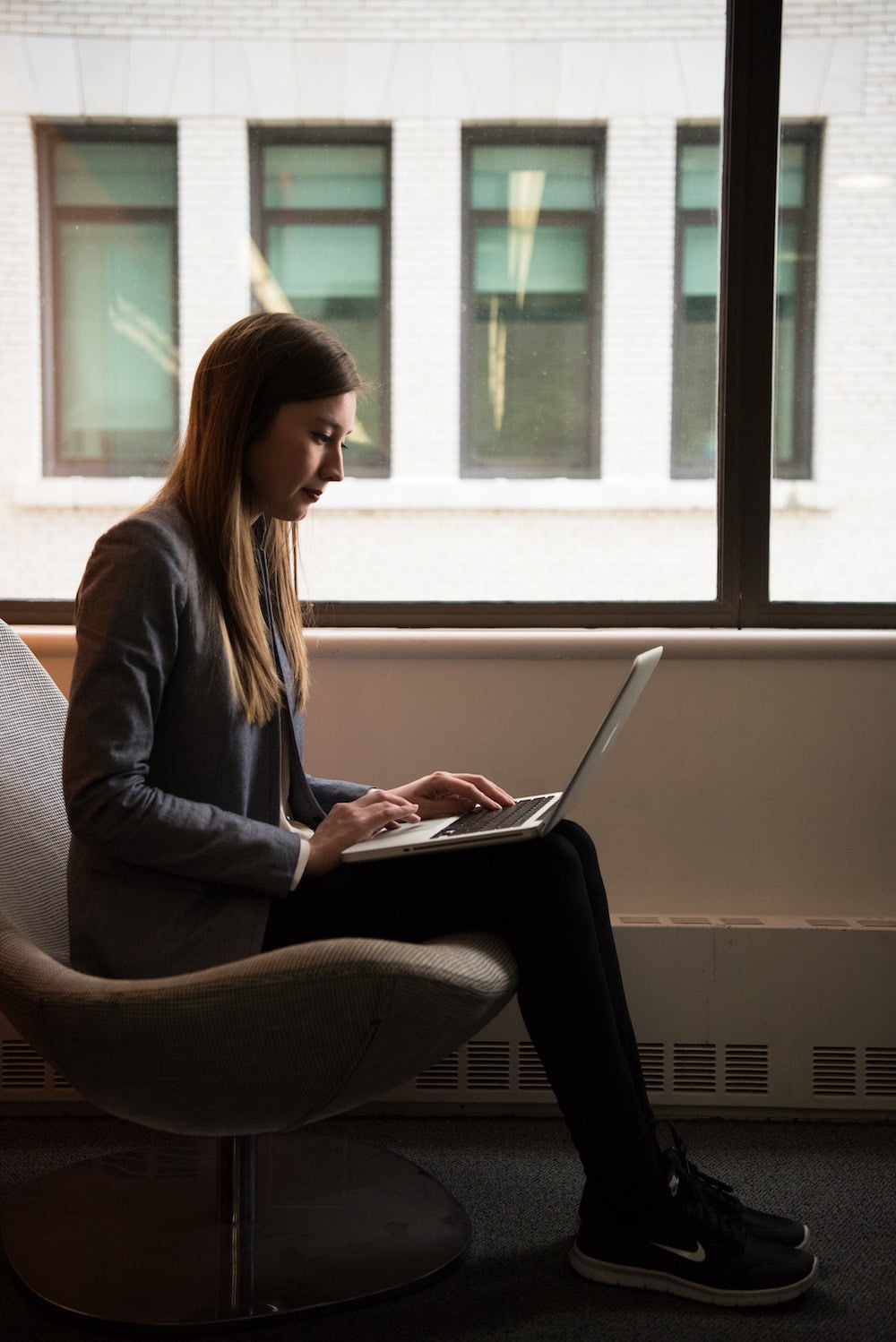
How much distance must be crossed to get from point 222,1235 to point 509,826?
0.68 metres

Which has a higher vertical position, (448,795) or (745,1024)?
(448,795)

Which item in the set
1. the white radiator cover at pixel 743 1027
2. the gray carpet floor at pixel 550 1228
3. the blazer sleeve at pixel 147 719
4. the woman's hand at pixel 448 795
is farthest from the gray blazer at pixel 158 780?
the white radiator cover at pixel 743 1027

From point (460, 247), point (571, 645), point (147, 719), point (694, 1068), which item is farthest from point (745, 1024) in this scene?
point (460, 247)

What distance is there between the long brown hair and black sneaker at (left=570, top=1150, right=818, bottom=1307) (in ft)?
2.64

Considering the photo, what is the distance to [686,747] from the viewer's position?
2.23 m

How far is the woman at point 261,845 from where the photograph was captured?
4.56ft

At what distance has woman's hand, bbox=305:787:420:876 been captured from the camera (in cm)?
147

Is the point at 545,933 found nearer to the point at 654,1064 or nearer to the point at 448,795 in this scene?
the point at 448,795

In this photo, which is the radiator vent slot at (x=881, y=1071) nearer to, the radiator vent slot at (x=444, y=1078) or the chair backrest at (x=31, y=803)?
the radiator vent slot at (x=444, y=1078)

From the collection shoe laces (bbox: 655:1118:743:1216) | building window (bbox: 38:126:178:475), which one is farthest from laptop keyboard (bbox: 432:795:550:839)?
building window (bbox: 38:126:178:475)

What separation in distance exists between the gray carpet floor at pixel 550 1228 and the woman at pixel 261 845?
5 centimetres

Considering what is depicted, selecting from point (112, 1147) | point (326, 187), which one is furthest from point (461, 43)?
point (112, 1147)

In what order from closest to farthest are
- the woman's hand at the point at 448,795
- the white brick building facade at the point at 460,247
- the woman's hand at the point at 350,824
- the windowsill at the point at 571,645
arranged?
the woman's hand at the point at 350,824 → the woman's hand at the point at 448,795 → the windowsill at the point at 571,645 → the white brick building facade at the point at 460,247

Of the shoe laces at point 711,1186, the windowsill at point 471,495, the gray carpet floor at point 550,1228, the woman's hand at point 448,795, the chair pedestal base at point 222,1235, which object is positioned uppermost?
the windowsill at point 471,495
